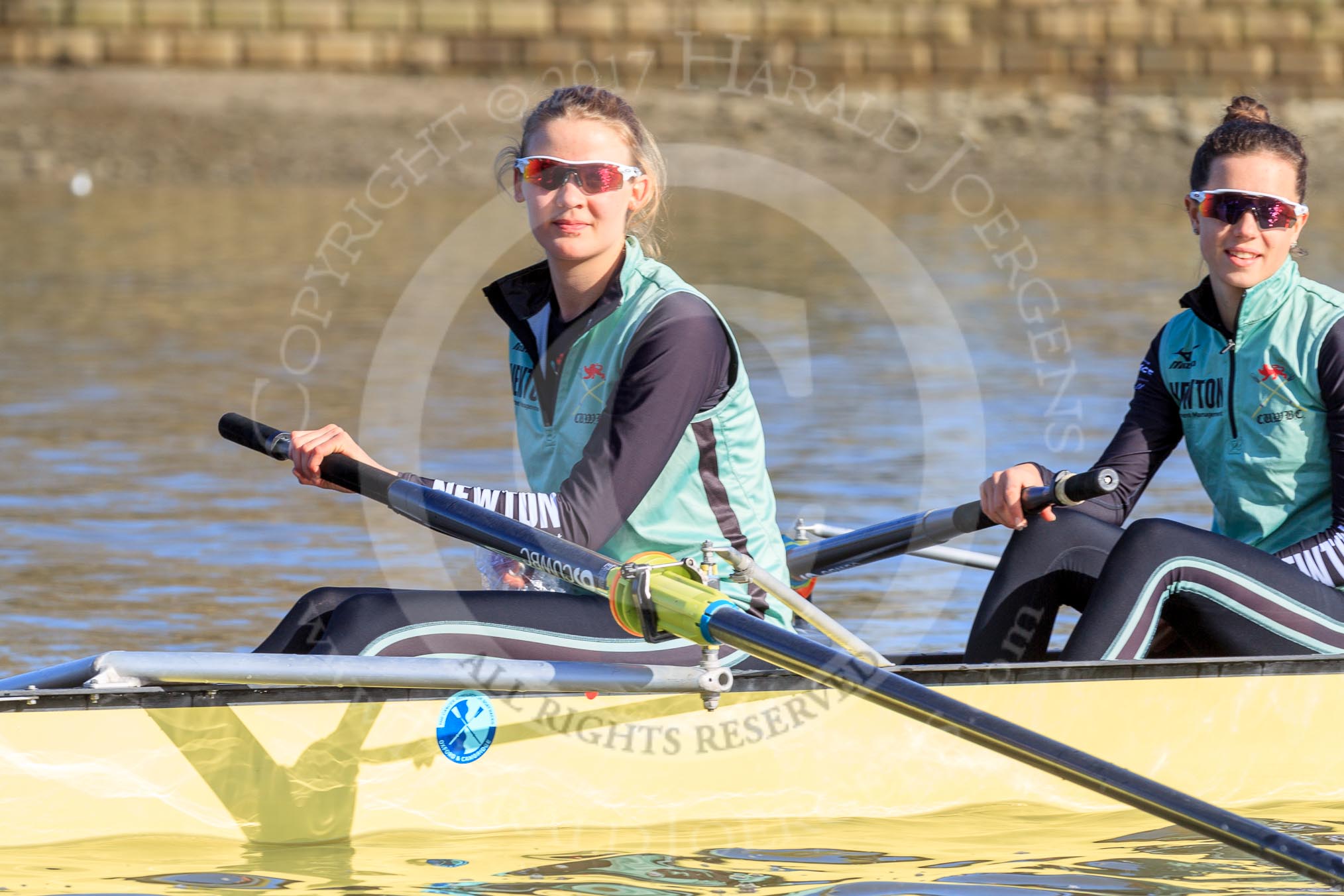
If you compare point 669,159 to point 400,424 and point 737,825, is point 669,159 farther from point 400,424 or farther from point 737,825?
point 737,825

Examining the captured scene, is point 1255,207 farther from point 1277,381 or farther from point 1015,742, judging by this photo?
point 1015,742

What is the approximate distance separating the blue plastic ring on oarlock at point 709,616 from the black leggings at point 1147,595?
3.19 feet

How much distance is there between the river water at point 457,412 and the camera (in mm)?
4156

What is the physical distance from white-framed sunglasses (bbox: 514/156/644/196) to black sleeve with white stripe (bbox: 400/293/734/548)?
0.30 metres

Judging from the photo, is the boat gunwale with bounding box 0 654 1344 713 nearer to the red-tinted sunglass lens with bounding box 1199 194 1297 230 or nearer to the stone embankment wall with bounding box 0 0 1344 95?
the red-tinted sunglass lens with bounding box 1199 194 1297 230

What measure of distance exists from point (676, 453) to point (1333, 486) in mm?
1516

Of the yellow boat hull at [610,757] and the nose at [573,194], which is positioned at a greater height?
the nose at [573,194]

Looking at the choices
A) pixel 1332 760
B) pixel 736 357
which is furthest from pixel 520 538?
pixel 1332 760

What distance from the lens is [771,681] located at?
4.11 meters

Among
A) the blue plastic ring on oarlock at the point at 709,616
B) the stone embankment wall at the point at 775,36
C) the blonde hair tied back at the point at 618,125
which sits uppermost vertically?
the stone embankment wall at the point at 775,36

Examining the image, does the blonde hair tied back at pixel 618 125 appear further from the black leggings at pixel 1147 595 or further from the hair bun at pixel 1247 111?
the hair bun at pixel 1247 111

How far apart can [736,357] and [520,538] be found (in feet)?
1.89

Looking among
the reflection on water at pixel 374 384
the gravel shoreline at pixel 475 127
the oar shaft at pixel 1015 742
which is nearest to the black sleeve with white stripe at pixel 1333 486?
the oar shaft at pixel 1015 742

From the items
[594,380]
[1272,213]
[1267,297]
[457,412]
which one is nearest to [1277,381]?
[1267,297]
